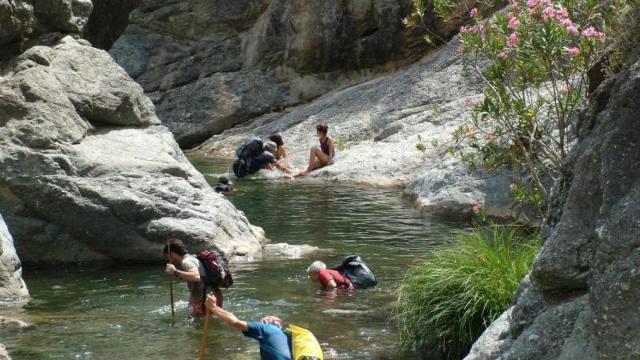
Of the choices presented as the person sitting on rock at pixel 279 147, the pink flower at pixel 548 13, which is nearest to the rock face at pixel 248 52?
the person sitting on rock at pixel 279 147

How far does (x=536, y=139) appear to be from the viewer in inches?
478

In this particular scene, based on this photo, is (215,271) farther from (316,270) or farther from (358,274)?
Answer: (358,274)

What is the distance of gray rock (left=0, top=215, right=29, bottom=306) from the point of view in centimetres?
1341

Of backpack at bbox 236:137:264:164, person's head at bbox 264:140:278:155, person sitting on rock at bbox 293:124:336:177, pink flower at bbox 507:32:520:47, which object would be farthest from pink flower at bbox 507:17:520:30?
person's head at bbox 264:140:278:155

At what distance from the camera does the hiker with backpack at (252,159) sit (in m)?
27.4

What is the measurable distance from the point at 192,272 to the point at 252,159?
14813mm

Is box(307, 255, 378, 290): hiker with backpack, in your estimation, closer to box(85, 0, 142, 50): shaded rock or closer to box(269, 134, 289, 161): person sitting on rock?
box(269, 134, 289, 161): person sitting on rock

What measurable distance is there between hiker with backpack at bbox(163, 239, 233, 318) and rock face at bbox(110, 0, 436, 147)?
74.7 feet

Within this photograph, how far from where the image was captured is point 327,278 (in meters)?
14.7

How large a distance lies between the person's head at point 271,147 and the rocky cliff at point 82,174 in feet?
33.8

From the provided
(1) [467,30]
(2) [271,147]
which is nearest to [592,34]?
(1) [467,30]

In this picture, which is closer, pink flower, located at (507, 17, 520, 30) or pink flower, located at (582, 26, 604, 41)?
pink flower, located at (582, 26, 604, 41)

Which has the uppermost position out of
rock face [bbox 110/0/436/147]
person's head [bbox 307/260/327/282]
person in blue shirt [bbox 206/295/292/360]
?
rock face [bbox 110/0/436/147]

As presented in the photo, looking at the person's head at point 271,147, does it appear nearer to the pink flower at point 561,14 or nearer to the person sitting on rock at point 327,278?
the person sitting on rock at point 327,278
